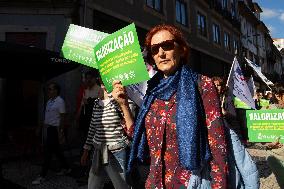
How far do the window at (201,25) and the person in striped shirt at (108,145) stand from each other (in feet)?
58.5

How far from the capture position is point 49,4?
1066 cm

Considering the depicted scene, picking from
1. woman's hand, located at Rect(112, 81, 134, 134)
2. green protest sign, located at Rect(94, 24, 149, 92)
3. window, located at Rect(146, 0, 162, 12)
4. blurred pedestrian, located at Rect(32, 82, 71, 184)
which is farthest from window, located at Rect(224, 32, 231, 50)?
woman's hand, located at Rect(112, 81, 134, 134)

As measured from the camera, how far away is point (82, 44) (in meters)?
3.48

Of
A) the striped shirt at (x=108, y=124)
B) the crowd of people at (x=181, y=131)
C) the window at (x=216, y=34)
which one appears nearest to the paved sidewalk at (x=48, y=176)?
the striped shirt at (x=108, y=124)

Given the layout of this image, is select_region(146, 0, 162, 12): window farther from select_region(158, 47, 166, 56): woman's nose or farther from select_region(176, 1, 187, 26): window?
select_region(158, 47, 166, 56): woman's nose

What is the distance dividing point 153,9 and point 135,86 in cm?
1283

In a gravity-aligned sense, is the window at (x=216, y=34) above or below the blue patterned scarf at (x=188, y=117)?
above

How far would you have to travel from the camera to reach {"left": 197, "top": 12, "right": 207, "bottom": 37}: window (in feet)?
69.9

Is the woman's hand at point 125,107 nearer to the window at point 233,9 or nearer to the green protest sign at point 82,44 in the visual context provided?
the green protest sign at point 82,44

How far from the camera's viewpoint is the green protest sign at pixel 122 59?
2.69 meters

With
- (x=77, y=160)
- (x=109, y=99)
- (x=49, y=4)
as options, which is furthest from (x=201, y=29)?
(x=109, y=99)

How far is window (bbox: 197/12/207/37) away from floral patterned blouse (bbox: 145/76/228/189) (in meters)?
19.7

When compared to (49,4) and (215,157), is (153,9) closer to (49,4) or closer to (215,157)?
(49,4)

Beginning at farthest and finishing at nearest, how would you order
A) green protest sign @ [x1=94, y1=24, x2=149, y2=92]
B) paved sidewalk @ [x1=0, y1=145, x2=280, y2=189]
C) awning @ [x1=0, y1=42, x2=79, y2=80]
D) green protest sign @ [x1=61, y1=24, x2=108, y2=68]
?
paved sidewalk @ [x1=0, y1=145, x2=280, y2=189] → awning @ [x1=0, y1=42, x2=79, y2=80] → green protest sign @ [x1=61, y1=24, x2=108, y2=68] → green protest sign @ [x1=94, y1=24, x2=149, y2=92]
